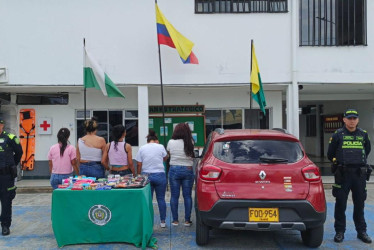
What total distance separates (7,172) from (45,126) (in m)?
6.25

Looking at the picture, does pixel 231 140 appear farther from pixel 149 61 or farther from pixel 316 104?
pixel 316 104

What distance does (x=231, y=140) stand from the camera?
4.75 metres

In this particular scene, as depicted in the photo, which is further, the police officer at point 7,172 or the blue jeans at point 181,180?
the blue jeans at point 181,180

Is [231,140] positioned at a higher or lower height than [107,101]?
lower

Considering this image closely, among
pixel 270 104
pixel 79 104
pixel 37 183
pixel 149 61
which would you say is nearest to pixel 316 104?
pixel 270 104

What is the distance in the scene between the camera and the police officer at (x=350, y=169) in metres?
5.02

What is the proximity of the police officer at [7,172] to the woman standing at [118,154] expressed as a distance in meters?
1.42

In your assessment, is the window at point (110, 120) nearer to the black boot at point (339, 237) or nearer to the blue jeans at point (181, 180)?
the blue jeans at point (181, 180)

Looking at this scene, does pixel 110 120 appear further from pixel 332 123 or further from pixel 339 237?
pixel 332 123

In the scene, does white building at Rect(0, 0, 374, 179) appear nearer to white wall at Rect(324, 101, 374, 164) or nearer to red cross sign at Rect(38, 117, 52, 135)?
red cross sign at Rect(38, 117, 52, 135)

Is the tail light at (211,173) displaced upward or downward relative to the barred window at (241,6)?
downward

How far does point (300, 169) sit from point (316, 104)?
1520 centimetres

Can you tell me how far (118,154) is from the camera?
5727 mm

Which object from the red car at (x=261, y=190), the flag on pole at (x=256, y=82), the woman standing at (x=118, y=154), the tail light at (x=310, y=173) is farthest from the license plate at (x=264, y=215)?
the flag on pole at (x=256, y=82)
